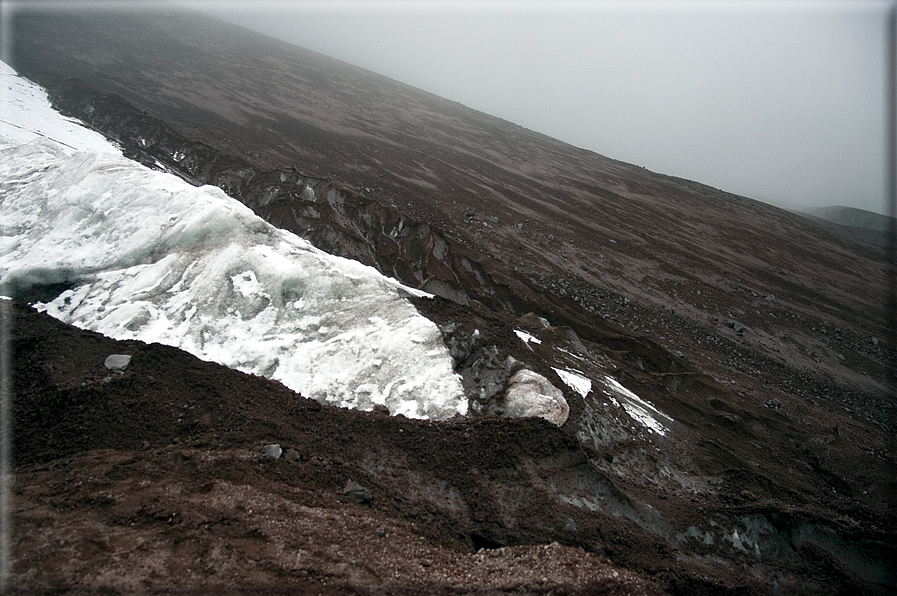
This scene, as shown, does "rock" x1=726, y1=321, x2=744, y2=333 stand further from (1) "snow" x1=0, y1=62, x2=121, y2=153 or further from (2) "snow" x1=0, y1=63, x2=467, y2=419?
(1) "snow" x1=0, y1=62, x2=121, y2=153

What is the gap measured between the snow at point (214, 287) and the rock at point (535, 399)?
0.92 meters

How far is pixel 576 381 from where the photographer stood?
846 centimetres

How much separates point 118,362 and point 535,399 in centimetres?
663

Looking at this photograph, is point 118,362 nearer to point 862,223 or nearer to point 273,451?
point 273,451

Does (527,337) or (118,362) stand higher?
Result: (527,337)

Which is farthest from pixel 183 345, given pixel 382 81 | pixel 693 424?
pixel 382 81

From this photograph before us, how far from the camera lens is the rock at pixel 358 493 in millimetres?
5193

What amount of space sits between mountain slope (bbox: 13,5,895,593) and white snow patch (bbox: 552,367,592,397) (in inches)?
2.6

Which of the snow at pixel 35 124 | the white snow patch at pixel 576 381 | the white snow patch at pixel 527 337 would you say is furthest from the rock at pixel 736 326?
the snow at pixel 35 124

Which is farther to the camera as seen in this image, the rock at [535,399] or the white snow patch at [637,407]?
the white snow patch at [637,407]

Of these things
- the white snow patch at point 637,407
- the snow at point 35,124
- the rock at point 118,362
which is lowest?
the snow at point 35,124

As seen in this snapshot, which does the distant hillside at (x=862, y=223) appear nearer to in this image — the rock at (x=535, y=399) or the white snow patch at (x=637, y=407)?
the white snow patch at (x=637, y=407)

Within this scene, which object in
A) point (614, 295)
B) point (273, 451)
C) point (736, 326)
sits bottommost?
point (273, 451)

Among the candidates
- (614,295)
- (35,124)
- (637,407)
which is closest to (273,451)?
(637,407)
